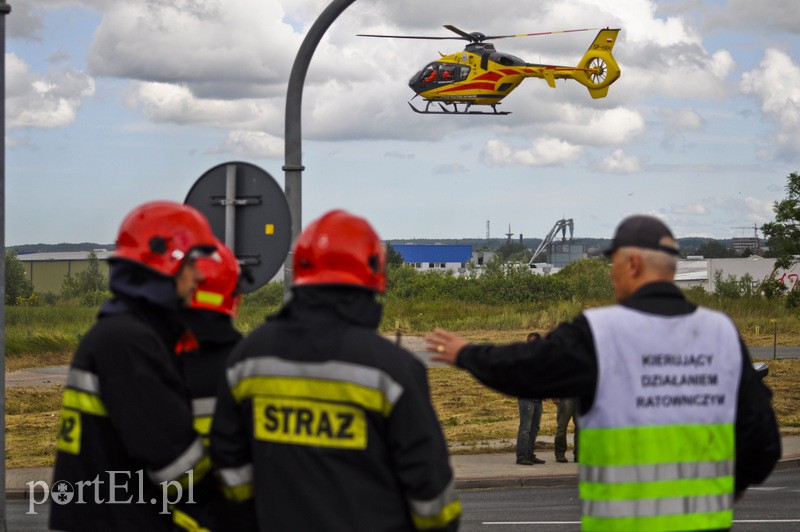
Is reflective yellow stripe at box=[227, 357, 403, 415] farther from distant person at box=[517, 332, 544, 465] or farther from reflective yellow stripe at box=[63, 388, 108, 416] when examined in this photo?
distant person at box=[517, 332, 544, 465]

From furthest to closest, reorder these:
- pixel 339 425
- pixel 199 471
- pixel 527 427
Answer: pixel 527 427 → pixel 199 471 → pixel 339 425

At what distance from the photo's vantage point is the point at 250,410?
3.60 m

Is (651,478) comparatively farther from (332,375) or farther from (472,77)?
(472,77)

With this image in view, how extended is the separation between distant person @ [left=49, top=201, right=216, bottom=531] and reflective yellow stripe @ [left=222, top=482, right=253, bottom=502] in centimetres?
13

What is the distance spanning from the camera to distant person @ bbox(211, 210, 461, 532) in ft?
11.1

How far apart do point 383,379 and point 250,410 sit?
0.48m

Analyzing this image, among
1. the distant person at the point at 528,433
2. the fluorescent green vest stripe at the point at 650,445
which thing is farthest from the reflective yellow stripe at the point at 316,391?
the distant person at the point at 528,433

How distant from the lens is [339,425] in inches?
135

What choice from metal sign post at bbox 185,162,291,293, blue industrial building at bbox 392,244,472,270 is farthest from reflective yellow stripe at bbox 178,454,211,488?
blue industrial building at bbox 392,244,472,270

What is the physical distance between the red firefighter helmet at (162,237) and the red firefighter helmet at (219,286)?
5 centimetres

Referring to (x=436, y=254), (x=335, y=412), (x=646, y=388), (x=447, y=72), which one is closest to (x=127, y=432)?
(x=335, y=412)

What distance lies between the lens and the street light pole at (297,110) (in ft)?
30.7

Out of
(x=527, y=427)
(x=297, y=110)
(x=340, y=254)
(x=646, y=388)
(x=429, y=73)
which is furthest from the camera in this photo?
(x=429, y=73)

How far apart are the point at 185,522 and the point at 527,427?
1242 centimetres
